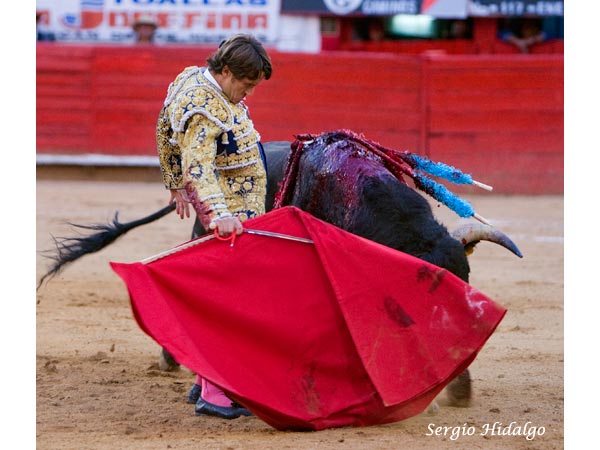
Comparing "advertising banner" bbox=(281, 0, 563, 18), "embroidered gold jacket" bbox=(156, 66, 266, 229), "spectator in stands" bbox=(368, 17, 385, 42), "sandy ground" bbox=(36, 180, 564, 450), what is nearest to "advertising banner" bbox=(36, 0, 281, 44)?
"advertising banner" bbox=(281, 0, 563, 18)

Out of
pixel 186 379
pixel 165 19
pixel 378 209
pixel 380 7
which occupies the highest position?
pixel 380 7

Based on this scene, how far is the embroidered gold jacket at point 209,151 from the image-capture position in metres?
2.94

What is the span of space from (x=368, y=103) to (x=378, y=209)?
635 cm

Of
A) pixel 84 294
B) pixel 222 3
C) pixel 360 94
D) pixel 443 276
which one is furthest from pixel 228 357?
pixel 222 3

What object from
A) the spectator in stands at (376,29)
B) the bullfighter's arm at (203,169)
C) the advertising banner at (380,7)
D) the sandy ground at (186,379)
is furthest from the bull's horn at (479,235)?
the spectator in stands at (376,29)

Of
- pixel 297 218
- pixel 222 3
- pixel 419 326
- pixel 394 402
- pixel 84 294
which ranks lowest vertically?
pixel 84 294

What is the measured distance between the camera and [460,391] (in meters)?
3.21

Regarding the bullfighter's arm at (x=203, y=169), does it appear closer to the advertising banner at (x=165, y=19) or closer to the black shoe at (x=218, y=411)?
the black shoe at (x=218, y=411)

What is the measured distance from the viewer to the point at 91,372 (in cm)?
374

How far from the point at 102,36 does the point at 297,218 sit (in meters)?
8.10

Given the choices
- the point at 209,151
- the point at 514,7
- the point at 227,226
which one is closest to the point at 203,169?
the point at 209,151

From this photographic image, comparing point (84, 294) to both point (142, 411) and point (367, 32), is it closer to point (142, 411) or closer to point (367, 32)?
point (142, 411)

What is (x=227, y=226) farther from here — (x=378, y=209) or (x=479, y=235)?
(x=479, y=235)

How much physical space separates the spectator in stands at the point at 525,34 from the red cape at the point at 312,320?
336 inches
